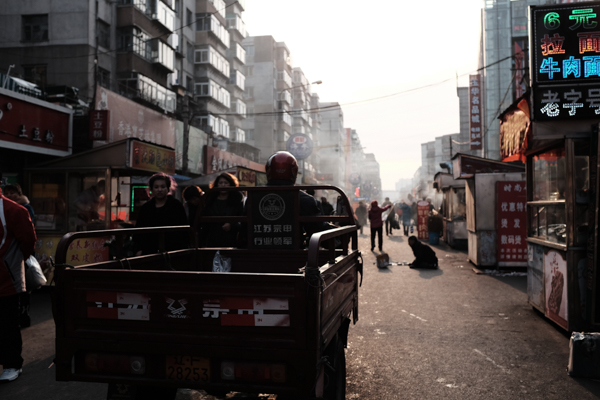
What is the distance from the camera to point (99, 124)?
14359 millimetres

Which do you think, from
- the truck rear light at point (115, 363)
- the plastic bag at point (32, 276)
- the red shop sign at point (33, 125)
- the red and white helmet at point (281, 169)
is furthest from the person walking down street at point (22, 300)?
the truck rear light at point (115, 363)

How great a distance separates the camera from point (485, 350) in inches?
219

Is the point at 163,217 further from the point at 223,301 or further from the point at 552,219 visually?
the point at 552,219

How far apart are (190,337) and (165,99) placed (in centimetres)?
2610

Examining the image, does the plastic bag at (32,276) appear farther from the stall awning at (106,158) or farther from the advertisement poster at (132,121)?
the advertisement poster at (132,121)

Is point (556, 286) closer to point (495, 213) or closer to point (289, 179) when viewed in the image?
point (289, 179)

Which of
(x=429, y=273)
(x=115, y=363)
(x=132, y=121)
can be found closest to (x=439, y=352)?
(x=115, y=363)

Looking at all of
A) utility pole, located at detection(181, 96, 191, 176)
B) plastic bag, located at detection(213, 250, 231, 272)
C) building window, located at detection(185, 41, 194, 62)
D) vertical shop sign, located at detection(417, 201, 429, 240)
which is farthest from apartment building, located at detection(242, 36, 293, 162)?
plastic bag, located at detection(213, 250, 231, 272)

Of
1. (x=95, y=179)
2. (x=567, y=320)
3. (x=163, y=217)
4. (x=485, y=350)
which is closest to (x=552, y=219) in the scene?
(x=567, y=320)

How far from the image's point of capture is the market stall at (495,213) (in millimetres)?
12062

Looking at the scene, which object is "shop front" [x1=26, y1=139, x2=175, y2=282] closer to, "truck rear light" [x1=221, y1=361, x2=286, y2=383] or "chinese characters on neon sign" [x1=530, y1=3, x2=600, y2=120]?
"chinese characters on neon sign" [x1=530, y1=3, x2=600, y2=120]

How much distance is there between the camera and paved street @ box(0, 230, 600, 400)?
14.3 feet

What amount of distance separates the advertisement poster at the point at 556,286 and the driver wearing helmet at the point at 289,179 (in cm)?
345

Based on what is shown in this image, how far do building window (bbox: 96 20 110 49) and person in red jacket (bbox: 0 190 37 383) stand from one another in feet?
67.5
